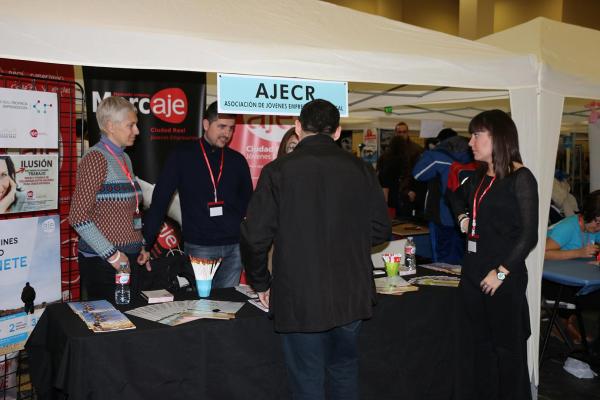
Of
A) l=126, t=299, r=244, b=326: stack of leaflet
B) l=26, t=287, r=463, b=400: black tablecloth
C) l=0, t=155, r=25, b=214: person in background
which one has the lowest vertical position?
l=26, t=287, r=463, b=400: black tablecloth

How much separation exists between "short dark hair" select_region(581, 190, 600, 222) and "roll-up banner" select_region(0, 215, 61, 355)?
9.99 ft

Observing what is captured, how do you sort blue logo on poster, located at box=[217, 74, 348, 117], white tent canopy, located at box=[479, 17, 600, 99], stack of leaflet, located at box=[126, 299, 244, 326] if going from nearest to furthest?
stack of leaflet, located at box=[126, 299, 244, 326] → blue logo on poster, located at box=[217, 74, 348, 117] → white tent canopy, located at box=[479, 17, 600, 99]

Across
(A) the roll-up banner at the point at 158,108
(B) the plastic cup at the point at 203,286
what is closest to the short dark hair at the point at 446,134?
(A) the roll-up banner at the point at 158,108

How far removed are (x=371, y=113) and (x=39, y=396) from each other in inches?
168

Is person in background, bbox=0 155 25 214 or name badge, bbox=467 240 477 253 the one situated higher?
person in background, bbox=0 155 25 214

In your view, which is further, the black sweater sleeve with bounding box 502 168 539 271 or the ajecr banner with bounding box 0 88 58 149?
the ajecr banner with bounding box 0 88 58 149

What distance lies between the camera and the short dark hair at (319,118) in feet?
6.31

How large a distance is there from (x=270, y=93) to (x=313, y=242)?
862mm

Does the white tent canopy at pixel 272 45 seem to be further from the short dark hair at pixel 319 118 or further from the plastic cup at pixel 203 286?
the plastic cup at pixel 203 286

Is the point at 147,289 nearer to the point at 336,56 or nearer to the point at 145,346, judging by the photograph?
the point at 145,346

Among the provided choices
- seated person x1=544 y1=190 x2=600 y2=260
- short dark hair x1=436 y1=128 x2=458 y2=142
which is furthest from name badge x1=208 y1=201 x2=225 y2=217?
short dark hair x1=436 y1=128 x2=458 y2=142

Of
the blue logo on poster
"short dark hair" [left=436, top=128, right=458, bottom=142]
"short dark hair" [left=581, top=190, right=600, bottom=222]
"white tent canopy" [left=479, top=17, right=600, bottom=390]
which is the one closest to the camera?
the blue logo on poster

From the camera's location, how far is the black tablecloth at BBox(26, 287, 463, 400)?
1964 millimetres

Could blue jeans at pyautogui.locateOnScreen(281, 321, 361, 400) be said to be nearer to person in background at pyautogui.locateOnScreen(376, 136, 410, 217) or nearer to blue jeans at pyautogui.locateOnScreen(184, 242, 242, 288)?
blue jeans at pyautogui.locateOnScreen(184, 242, 242, 288)
